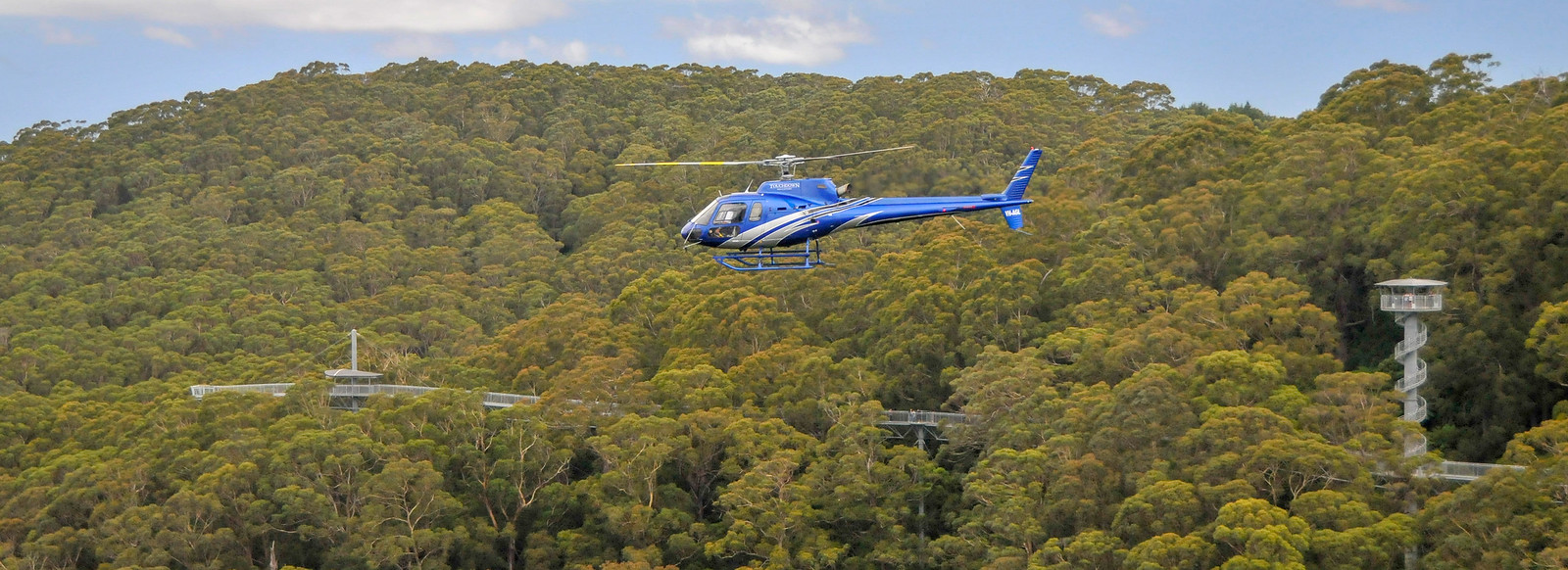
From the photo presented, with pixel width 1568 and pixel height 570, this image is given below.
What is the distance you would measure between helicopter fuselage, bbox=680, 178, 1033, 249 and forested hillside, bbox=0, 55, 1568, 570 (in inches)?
47.9

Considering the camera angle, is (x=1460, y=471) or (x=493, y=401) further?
(x=493, y=401)

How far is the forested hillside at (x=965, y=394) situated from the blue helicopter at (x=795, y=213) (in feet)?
4.27

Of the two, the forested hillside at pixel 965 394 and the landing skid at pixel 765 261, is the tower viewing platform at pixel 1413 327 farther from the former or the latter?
the landing skid at pixel 765 261

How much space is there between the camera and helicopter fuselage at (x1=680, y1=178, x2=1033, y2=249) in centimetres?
3547

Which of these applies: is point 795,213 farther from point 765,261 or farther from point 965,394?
point 965,394

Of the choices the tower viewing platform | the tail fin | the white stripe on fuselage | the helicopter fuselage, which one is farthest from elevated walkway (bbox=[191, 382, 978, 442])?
the white stripe on fuselage

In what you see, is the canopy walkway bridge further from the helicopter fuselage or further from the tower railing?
the helicopter fuselage

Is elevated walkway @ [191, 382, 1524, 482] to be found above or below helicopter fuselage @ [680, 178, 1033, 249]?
below

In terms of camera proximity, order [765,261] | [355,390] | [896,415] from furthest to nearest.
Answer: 1. [355,390]
2. [896,415]
3. [765,261]

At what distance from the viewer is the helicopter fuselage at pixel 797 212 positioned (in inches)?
1396

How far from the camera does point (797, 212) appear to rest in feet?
117

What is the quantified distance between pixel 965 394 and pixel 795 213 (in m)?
12.6

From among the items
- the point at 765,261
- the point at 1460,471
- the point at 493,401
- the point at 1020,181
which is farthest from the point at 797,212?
the point at 493,401

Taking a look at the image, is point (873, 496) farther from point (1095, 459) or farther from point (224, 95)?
point (224, 95)
